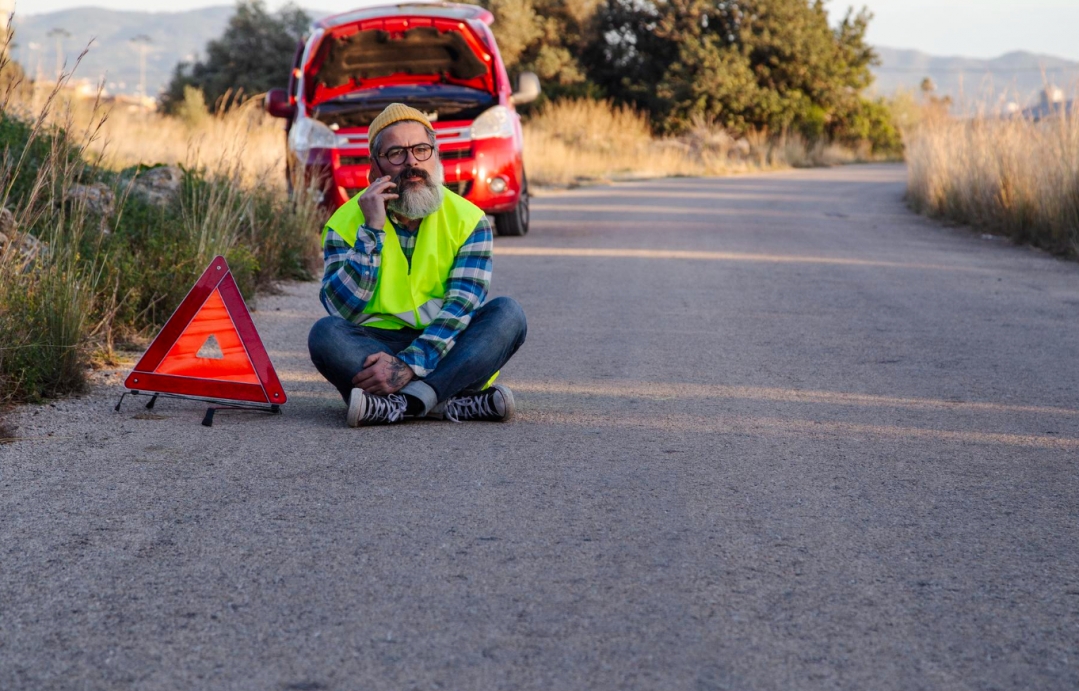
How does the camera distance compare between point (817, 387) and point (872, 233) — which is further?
point (872, 233)

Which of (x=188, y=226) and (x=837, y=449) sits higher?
(x=188, y=226)

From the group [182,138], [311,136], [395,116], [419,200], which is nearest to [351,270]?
[419,200]

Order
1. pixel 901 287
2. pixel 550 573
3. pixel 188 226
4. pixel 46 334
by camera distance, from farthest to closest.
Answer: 1. pixel 901 287
2. pixel 188 226
3. pixel 46 334
4. pixel 550 573

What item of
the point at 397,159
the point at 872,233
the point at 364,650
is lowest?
the point at 872,233

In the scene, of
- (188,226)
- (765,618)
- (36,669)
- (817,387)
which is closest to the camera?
(36,669)

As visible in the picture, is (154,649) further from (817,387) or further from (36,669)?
(817,387)

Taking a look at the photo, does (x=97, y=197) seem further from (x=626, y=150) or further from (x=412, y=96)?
(x=626, y=150)

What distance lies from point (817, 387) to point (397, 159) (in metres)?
2.35

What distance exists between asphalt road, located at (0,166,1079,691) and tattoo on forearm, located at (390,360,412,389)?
0.20m

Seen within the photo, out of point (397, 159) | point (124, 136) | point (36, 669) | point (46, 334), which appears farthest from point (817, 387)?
point (124, 136)

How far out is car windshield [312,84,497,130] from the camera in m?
11.3

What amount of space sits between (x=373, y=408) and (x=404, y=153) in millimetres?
1047

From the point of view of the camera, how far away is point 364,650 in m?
2.84

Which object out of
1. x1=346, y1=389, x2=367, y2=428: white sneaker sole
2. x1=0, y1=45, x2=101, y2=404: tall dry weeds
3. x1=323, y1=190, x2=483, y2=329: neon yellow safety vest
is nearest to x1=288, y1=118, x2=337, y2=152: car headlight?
x1=0, y1=45, x2=101, y2=404: tall dry weeds
